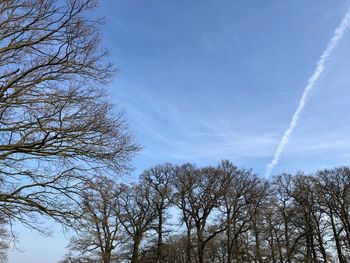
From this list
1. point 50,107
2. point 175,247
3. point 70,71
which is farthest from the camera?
point 175,247

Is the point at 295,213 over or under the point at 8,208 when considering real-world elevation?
over

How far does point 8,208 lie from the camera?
9672mm

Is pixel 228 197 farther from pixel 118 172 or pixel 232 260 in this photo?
pixel 118 172

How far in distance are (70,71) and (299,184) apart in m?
29.4

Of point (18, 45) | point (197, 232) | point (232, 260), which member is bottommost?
point (232, 260)

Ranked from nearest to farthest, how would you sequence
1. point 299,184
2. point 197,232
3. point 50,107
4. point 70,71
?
1. point 50,107
2. point 70,71
3. point 197,232
4. point 299,184

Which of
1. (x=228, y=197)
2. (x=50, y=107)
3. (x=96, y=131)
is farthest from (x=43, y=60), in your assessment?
(x=228, y=197)

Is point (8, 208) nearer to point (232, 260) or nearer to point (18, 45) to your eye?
point (18, 45)

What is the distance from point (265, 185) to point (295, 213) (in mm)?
3828

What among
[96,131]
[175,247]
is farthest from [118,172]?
[175,247]

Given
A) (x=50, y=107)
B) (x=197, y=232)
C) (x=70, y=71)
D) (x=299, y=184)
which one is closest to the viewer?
(x=50, y=107)

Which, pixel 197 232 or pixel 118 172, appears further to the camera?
pixel 197 232

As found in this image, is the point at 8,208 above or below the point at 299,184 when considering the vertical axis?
below

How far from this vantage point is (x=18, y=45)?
8.96 m
